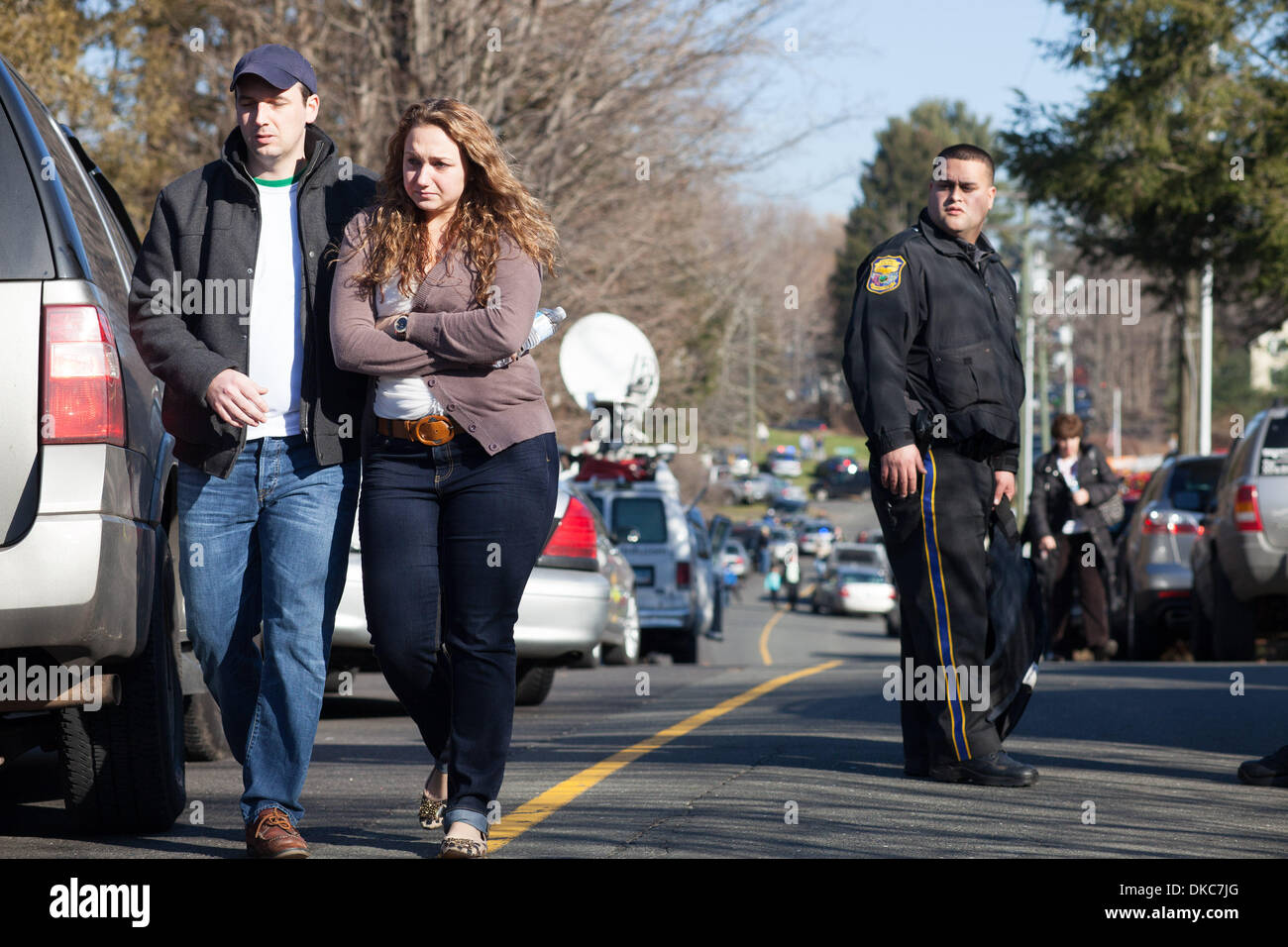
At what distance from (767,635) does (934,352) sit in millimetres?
31667

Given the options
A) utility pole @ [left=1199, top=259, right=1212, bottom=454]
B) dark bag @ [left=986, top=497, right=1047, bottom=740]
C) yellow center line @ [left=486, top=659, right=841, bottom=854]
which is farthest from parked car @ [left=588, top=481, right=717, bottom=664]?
utility pole @ [left=1199, top=259, right=1212, bottom=454]

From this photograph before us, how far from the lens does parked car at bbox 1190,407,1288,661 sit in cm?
1154

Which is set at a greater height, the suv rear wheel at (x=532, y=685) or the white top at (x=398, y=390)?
the white top at (x=398, y=390)

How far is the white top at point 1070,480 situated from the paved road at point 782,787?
3678 mm

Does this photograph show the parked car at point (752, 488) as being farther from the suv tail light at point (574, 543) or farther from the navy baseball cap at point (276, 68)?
the navy baseball cap at point (276, 68)

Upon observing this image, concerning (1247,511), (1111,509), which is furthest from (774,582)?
(1247,511)

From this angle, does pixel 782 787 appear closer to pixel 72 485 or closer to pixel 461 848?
pixel 461 848

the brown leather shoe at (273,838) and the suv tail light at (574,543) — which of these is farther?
the suv tail light at (574,543)

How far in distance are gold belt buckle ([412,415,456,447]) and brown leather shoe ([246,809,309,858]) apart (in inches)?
40.1

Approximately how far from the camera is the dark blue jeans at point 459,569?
15.1ft

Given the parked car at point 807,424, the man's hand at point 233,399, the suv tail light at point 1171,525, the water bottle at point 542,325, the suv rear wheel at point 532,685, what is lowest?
the suv rear wheel at point 532,685

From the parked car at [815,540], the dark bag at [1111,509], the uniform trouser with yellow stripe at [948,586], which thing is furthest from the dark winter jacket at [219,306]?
the parked car at [815,540]

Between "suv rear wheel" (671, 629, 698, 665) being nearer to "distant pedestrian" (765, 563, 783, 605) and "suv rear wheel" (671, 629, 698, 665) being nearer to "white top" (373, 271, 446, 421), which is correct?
"white top" (373, 271, 446, 421)
